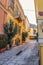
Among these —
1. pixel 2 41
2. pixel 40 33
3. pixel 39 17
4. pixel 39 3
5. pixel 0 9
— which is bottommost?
pixel 2 41

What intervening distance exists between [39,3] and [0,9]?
30.4 ft

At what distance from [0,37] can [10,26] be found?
279 centimetres

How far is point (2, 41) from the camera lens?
11891 millimetres

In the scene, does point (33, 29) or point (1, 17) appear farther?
point (33, 29)

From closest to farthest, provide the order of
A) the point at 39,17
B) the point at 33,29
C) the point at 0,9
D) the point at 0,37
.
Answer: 1. the point at 39,17
2. the point at 0,37
3. the point at 0,9
4. the point at 33,29

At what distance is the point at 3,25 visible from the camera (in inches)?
528

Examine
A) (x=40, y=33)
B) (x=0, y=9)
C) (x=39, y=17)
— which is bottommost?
(x=40, y=33)

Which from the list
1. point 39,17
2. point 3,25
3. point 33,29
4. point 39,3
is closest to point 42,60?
point 39,17

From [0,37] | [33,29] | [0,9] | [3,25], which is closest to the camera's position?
[0,37]

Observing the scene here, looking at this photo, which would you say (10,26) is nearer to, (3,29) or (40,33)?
(3,29)

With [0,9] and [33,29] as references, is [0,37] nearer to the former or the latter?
[0,9]

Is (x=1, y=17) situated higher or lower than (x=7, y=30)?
higher

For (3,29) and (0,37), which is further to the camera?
(3,29)

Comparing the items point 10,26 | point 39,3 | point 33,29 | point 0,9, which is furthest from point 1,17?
point 33,29
